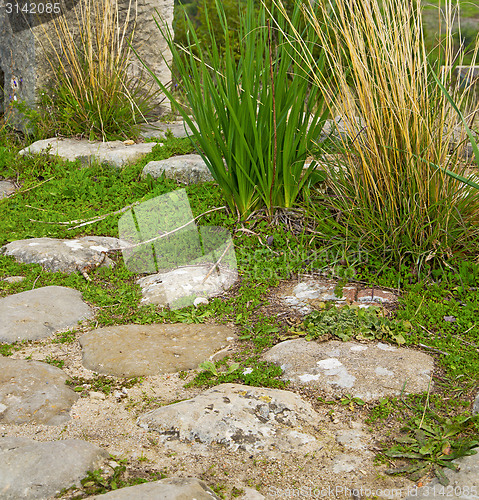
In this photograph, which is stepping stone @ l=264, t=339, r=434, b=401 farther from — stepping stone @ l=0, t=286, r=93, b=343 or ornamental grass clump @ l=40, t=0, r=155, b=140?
ornamental grass clump @ l=40, t=0, r=155, b=140

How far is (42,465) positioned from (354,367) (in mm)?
1262

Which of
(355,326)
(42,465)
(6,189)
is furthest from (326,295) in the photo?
(6,189)

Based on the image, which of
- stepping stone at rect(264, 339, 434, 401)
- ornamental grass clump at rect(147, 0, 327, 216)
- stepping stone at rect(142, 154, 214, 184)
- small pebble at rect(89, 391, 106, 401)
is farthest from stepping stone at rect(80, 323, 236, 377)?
stepping stone at rect(142, 154, 214, 184)

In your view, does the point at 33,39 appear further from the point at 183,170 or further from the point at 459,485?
the point at 459,485

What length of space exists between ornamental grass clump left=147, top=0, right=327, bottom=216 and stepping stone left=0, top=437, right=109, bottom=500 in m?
1.90

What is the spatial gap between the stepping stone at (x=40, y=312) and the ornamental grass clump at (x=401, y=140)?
4.93 ft

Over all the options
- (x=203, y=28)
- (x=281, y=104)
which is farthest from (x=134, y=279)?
(x=203, y=28)

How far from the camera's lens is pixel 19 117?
17.9ft

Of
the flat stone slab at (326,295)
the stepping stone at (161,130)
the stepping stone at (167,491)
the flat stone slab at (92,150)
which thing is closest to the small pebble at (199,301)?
the flat stone slab at (326,295)

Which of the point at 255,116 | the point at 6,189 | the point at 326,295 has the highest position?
the point at 255,116

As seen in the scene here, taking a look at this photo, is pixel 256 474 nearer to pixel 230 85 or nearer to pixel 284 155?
pixel 284 155

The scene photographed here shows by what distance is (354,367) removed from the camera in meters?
2.25

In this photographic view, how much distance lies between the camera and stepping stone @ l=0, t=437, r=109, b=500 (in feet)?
4.91

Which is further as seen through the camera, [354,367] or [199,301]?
[199,301]
